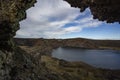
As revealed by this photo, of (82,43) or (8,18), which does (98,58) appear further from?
(8,18)

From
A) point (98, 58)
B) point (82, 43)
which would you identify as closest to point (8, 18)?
point (98, 58)

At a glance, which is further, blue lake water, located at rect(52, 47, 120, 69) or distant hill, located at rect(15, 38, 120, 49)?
distant hill, located at rect(15, 38, 120, 49)

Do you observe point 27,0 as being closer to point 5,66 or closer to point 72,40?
point 5,66

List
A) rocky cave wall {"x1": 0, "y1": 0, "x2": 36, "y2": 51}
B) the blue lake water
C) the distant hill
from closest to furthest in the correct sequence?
1. rocky cave wall {"x1": 0, "y1": 0, "x2": 36, "y2": 51}
2. the blue lake water
3. the distant hill

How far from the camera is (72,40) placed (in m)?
153

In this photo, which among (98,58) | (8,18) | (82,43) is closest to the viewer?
(8,18)

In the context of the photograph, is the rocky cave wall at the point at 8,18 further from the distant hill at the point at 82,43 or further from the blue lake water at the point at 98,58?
the distant hill at the point at 82,43

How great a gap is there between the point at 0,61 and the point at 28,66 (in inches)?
236

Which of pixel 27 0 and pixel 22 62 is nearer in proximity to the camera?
pixel 27 0

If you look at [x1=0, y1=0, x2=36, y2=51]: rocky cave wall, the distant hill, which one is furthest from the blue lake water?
[x1=0, y1=0, x2=36, y2=51]: rocky cave wall

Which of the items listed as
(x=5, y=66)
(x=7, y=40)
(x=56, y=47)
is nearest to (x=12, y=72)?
(x=5, y=66)

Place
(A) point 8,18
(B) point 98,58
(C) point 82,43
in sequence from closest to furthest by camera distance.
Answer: (A) point 8,18 < (B) point 98,58 < (C) point 82,43

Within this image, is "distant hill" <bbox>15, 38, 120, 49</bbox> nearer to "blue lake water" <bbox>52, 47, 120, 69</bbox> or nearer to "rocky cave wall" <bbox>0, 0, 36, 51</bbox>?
"blue lake water" <bbox>52, 47, 120, 69</bbox>

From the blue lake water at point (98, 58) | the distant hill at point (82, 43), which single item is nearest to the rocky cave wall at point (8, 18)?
the blue lake water at point (98, 58)
